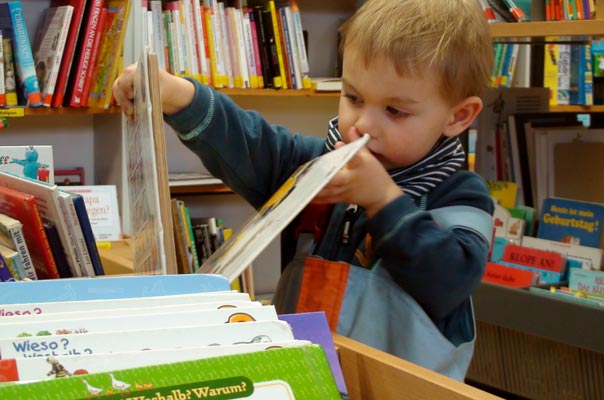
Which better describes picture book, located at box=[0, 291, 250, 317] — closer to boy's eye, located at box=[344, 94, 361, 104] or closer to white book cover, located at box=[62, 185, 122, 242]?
boy's eye, located at box=[344, 94, 361, 104]

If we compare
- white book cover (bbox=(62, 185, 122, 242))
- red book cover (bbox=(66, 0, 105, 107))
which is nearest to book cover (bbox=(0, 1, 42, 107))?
red book cover (bbox=(66, 0, 105, 107))

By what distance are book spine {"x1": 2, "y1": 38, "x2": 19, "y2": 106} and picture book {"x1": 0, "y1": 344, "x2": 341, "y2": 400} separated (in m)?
2.35

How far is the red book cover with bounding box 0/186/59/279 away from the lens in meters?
0.97

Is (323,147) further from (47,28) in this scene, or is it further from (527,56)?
(527,56)

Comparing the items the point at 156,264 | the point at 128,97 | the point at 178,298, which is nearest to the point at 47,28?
the point at 128,97

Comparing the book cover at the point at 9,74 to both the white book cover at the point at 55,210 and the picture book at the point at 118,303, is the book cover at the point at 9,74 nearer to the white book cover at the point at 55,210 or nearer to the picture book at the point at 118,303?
the white book cover at the point at 55,210

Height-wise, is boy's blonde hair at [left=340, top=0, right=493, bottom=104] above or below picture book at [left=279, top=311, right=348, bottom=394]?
above

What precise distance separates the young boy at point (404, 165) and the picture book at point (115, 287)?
0.31 m

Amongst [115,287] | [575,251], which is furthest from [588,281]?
[115,287]

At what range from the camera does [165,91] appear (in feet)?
3.81

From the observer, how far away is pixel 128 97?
1.13 m

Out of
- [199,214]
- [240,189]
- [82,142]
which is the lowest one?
[199,214]

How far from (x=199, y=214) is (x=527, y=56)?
6.10 feet

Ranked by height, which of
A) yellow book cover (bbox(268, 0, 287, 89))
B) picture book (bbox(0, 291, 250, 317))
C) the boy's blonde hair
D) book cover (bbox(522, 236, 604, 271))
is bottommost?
book cover (bbox(522, 236, 604, 271))
